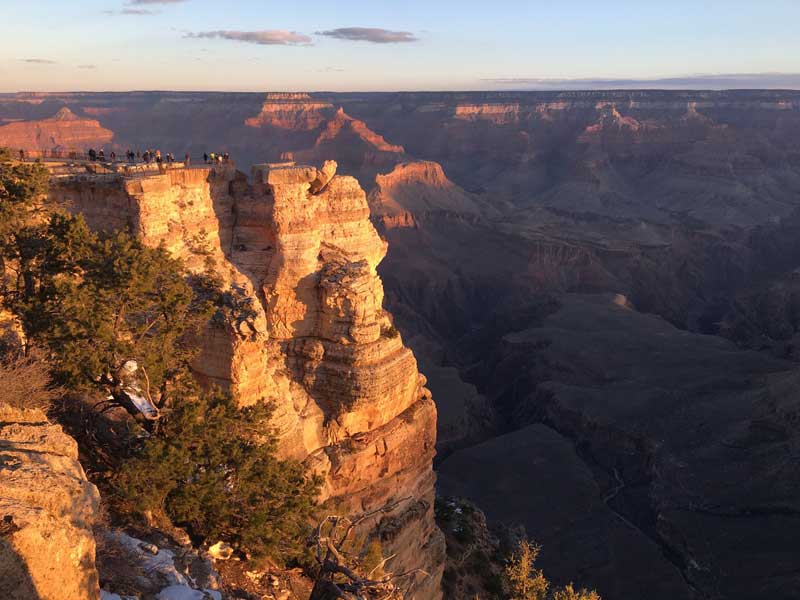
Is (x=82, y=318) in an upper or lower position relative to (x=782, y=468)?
upper

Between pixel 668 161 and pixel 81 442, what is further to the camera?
pixel 668 161

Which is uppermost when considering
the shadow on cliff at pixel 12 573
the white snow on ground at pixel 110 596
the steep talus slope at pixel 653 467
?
the shadow on cliff at pixel 12 573

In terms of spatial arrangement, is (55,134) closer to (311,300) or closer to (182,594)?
(311,300)

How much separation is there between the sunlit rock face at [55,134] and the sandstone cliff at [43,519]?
14231cm

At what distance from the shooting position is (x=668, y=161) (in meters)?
172

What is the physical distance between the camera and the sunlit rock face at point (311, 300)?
20.1 m

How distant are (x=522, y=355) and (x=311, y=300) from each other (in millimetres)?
53034

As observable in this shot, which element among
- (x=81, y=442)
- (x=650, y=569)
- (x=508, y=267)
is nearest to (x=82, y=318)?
(x=81, y=442)

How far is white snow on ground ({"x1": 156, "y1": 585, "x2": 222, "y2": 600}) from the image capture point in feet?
37.0

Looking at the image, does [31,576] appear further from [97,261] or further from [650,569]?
[650,569]

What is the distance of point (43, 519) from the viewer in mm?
8398

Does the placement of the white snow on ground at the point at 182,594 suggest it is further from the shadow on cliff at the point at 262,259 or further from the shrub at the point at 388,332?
the shrub at the point at 388,332

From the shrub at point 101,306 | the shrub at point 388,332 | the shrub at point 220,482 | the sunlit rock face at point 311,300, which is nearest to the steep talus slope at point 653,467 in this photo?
the sunlit rock face at point 311,300

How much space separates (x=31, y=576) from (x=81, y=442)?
9.58 metres
